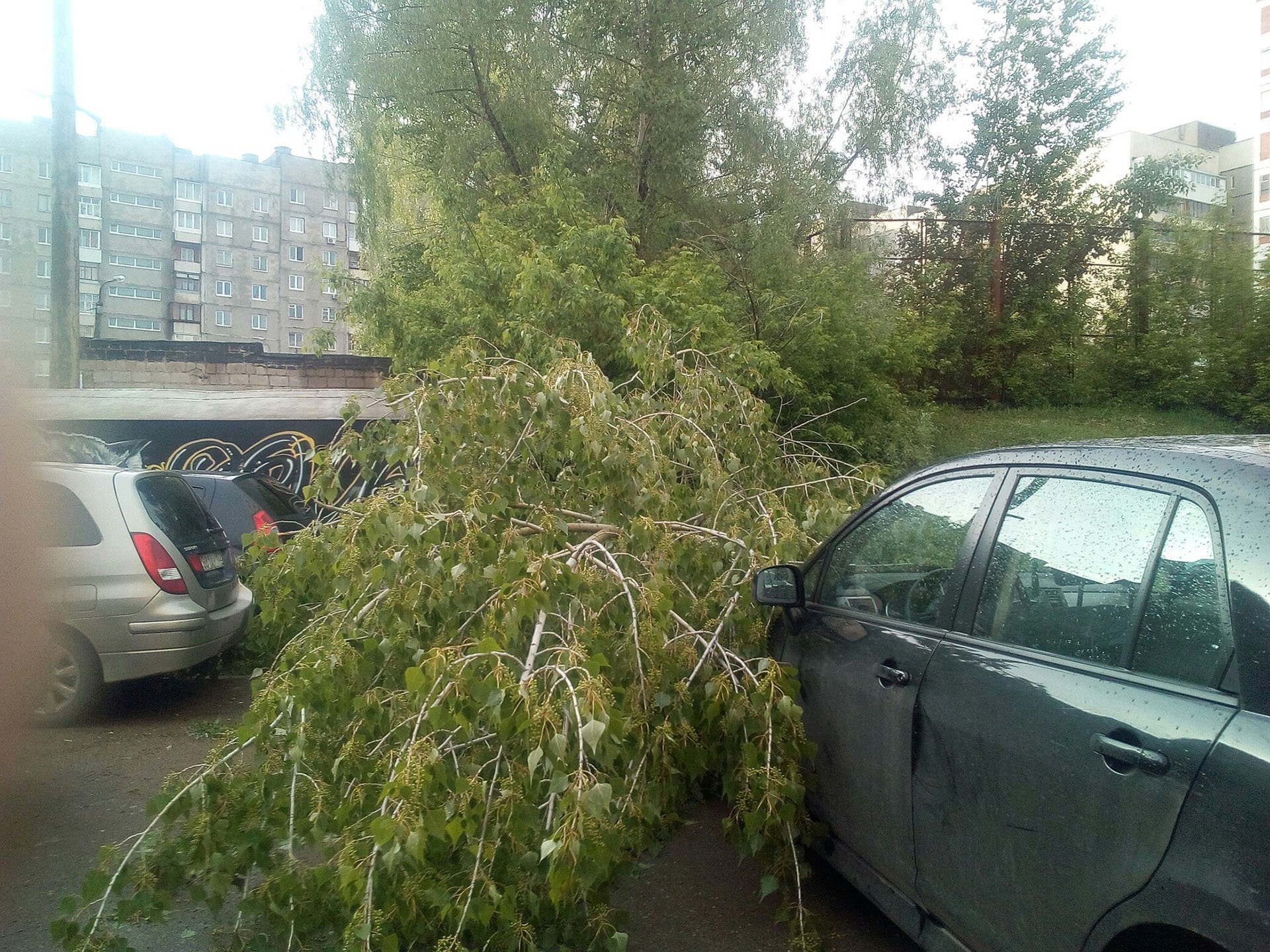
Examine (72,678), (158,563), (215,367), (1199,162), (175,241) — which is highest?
(1199,162)

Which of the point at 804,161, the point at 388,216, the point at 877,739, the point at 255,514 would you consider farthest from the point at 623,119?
the point at 877,739

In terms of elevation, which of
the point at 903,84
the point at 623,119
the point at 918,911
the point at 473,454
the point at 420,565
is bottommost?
the point at 918,911

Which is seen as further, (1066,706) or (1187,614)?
(1066,706)

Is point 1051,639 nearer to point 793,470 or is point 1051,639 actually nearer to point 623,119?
point 793,470

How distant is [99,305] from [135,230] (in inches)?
57.1

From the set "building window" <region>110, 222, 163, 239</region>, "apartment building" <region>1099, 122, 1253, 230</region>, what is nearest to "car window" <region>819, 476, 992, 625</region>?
"building window" <region>110, 222, 163, 239</region>

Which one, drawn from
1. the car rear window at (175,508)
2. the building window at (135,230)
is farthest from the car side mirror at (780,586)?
the building window at (135,230)

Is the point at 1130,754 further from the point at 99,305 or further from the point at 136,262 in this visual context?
the point at 136,262

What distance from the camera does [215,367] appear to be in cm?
1703

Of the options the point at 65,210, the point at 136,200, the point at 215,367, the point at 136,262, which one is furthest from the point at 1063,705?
the point at 136,262

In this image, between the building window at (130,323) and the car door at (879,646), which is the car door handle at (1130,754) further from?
the building window at (130,323)

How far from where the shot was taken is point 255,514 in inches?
328

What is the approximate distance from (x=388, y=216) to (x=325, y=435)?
3.33 meters

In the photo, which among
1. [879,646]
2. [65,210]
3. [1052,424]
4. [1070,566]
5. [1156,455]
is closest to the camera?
[1156,455]
